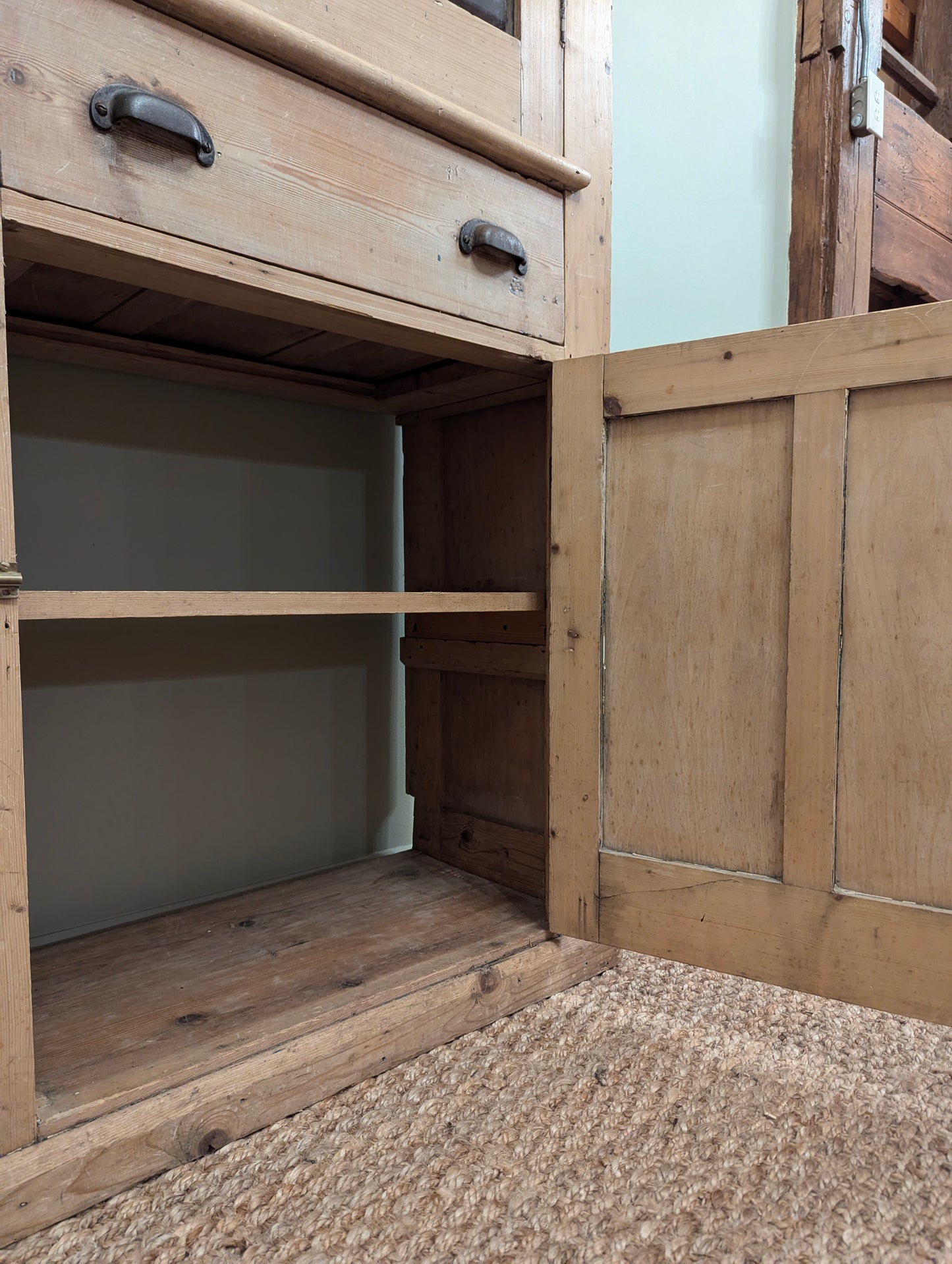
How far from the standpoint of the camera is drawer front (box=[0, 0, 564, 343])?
0.68 m

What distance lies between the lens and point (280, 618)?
1.41 metres

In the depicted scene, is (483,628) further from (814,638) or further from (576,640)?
(814,638)

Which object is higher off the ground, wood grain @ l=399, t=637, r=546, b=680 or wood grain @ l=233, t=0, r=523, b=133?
wood grain @ l=233, t=0, r=523, b=133

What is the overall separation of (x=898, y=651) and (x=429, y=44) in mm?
827

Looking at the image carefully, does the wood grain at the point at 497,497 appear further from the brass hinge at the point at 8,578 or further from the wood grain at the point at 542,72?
the brass hinge at the point at 8,578

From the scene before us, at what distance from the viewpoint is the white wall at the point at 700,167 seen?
5.71 ft

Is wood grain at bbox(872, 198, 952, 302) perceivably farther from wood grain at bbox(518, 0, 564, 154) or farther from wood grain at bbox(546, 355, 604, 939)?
→ wood grain at bbox(546, 355, 604, 939)

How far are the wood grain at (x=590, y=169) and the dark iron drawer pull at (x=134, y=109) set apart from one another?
52cm

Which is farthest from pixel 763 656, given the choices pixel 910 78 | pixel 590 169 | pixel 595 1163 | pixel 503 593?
pixel 910 78

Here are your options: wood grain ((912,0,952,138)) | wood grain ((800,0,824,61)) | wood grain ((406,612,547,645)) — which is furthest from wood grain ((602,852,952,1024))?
wood grain ((912,0,952,138))

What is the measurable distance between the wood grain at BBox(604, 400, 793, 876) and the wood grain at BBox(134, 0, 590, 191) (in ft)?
1.09

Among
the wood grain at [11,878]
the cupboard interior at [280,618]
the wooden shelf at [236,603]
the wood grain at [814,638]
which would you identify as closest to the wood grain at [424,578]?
the cupboard interior at [280,618]

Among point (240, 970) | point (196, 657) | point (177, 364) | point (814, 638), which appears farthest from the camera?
point (196, 657)

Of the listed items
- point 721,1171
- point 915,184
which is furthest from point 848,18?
point 721,1171
